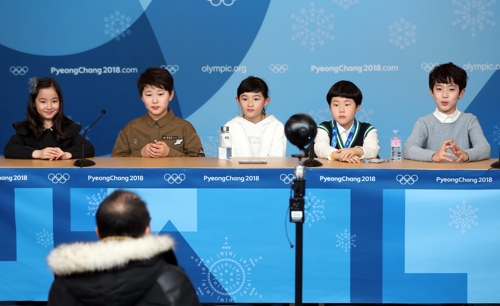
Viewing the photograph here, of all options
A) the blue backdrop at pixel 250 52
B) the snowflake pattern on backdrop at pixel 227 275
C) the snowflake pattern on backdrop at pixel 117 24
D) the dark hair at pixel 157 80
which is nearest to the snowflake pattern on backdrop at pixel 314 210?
the snowflake pattern on backdrop at pixel 227 275

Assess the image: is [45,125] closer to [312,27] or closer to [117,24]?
[117,24]

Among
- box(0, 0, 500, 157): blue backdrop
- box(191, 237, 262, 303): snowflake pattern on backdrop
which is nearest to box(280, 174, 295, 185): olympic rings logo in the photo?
box(191, 237, 262, 303): snowflake pattern on backdrop

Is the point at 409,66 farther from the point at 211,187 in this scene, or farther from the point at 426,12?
the point at 211,187

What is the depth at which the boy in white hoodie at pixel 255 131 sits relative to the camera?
181 inches

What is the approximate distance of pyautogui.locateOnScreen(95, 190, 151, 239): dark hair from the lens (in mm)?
2074

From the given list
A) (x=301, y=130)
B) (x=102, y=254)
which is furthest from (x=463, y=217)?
(x=102, y=254)

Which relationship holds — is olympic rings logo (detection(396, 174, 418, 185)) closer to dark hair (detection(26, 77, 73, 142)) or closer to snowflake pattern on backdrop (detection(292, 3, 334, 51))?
dark hair (detection(26, 77, 73, 142))

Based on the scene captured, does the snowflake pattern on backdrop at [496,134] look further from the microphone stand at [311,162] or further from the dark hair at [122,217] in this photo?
the dark hair at [122,217]

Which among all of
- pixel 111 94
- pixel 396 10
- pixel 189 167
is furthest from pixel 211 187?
pixel 396 10

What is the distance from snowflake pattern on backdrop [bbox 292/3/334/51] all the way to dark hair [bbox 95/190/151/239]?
429cm

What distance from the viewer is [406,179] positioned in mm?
3639

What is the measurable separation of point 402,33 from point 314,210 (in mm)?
3015

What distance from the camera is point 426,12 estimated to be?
6105 millimetres

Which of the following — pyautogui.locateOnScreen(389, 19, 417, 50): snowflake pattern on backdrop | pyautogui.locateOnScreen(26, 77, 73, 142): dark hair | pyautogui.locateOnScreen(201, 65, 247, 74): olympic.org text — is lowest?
pyautogui.locateOnScreen(26, 77, 73, 142): dark hair
